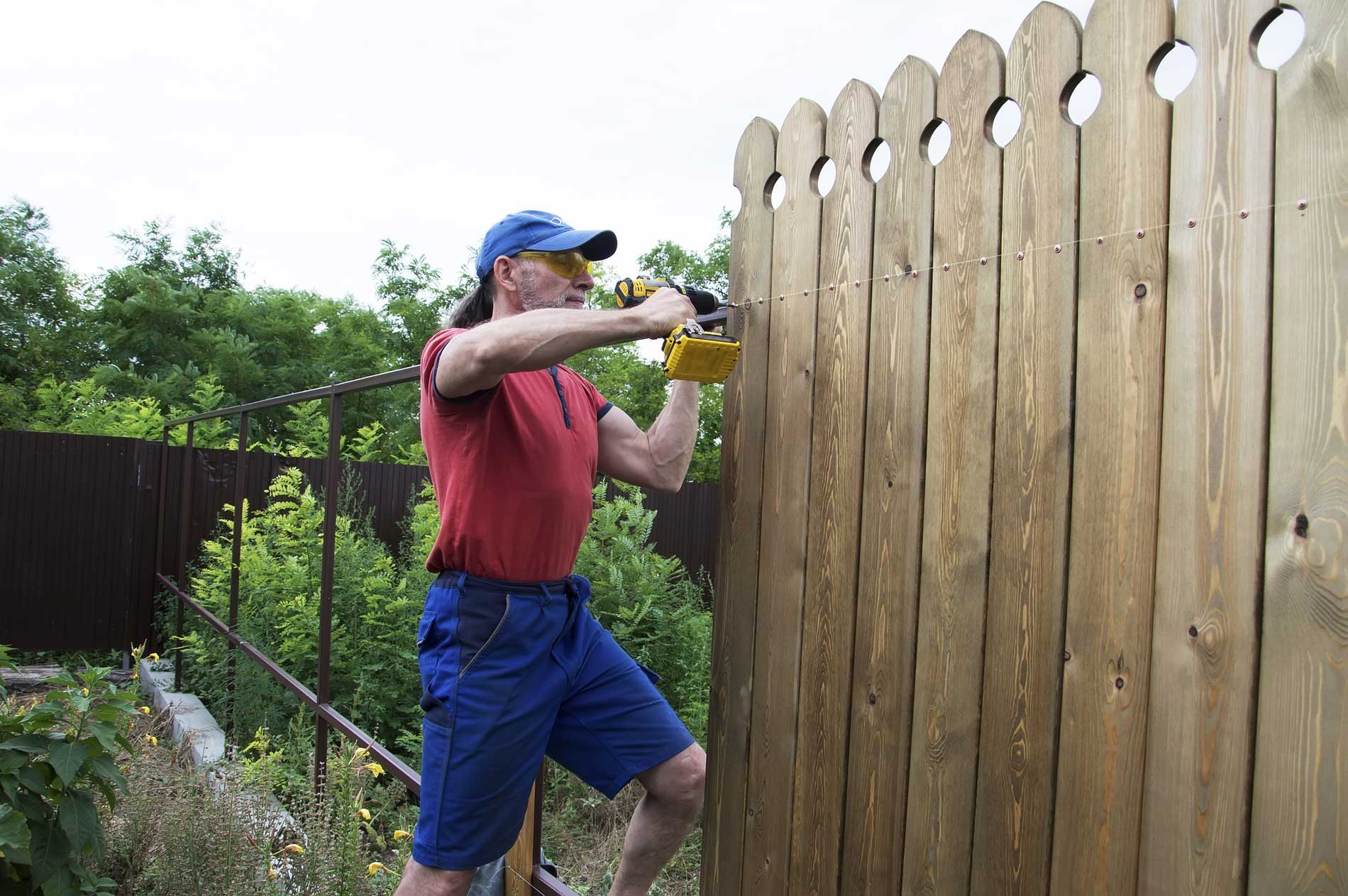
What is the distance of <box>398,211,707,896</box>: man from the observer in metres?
1.95

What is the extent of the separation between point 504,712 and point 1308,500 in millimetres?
1497

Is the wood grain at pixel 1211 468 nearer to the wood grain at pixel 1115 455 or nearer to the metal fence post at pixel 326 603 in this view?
the wood grain at pixel 1115 455

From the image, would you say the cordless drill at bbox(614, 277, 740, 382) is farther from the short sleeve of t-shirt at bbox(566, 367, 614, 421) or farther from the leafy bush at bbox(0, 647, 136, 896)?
the leafy bush at bbox(0, 647, 136, 896)

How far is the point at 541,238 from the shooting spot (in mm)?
2191

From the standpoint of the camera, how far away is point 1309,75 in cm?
114

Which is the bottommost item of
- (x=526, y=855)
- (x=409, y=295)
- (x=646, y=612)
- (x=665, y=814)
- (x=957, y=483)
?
(x=526, y=855)

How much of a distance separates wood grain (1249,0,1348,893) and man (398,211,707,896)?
1.01 m

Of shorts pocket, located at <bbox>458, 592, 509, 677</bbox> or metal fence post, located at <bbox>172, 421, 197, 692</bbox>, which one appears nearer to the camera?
shorts pocket, located at <bbox>458, 592, 509, 677</bbox>

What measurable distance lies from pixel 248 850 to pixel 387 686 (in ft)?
7.71

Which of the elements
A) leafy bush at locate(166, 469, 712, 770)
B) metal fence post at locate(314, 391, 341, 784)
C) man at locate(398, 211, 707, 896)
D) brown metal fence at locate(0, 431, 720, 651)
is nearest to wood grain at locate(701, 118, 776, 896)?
man at locate(398, 211, 707, 896)

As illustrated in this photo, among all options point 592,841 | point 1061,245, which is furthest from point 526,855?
point 1061,245

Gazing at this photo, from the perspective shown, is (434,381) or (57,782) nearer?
(434,381)

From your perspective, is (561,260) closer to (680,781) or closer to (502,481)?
(502,481)

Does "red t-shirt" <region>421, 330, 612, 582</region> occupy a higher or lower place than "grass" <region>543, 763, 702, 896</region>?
higher
